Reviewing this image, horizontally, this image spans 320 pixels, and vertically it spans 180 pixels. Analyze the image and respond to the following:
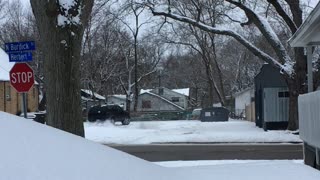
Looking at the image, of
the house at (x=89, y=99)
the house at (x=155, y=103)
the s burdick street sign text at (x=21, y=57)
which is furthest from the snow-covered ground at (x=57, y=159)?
the house at (x=155, y=103)

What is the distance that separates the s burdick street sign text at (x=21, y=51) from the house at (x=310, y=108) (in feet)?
19.3

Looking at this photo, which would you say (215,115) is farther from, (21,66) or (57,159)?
(57,159)

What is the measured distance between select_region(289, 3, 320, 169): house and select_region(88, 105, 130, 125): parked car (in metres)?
26.6

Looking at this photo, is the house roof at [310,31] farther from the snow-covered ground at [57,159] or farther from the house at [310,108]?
the snow-covered ground at [57,159]

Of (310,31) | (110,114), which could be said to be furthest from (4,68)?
(310,31)

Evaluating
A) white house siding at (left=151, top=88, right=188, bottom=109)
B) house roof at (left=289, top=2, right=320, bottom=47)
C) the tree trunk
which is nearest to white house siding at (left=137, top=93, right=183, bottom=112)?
white house siding at (left=151, top=88, right=188, bottom=109)

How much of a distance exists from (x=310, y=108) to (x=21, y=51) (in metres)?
6.17

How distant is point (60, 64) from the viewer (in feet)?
28.1

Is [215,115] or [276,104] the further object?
[215,115]

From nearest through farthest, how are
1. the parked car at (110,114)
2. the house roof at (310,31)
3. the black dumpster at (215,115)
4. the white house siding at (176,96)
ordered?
the house roof at (310,31) → the parked car at (110,114) → the black dumpster at (215,115) → the white house siding at (176,96)

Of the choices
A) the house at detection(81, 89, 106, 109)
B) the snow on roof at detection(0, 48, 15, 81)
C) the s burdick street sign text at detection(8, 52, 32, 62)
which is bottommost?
the house at detection(81, 89, 106, 109)

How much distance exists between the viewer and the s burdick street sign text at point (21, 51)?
37.0ft

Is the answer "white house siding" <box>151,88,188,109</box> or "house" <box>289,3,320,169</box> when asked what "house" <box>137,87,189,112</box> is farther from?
"house" <box>289,3,320,169</box>

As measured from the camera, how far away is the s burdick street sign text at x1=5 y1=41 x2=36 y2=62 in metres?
11.3
